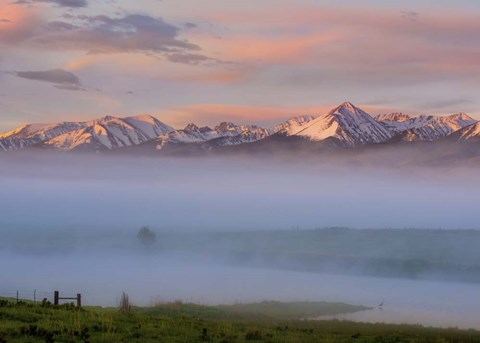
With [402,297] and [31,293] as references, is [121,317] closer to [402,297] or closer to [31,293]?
[31,293]

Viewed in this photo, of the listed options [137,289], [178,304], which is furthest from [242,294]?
[178,304]

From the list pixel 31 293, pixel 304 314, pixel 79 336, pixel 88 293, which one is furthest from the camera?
pixel 88 293

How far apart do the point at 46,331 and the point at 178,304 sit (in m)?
63.0

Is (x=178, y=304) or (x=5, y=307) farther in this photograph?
(x=178, y=304)

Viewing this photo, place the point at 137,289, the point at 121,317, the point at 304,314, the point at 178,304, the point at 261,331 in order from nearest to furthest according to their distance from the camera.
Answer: the point at 261,331 < the point at 121,317 < the point at 178,304 < the point at 304,314 < the point at 137,289

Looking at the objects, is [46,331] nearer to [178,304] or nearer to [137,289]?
[178,304]

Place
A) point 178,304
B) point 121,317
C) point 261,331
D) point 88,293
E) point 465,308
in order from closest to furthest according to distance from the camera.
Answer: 1. point 261,331
2. point 121,317
3. point 178,304
4. point 465,308
5. point 88,293

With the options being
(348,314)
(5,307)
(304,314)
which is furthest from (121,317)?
(348,314)

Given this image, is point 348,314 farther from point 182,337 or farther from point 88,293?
point 182,337

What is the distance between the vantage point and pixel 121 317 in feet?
189

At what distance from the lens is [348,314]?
12675 centimetres

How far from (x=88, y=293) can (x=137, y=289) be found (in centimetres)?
2268

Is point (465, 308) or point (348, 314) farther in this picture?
point (465, 308)

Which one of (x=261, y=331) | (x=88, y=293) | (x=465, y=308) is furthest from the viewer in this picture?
(x=88, y=293)
